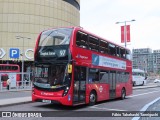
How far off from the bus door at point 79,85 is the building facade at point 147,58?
78.4 metres

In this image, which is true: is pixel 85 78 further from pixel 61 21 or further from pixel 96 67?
pixel 61 21

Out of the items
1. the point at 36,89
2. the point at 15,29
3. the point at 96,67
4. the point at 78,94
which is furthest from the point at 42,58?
the point at 15,29

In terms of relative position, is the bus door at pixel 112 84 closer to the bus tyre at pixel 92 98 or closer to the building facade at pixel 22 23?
the bus tyre at pixel 92 98

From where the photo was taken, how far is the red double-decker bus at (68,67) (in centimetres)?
1463

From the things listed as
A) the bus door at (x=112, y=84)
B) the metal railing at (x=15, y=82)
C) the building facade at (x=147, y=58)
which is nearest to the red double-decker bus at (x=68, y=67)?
the bus door at (x=112, y=84)

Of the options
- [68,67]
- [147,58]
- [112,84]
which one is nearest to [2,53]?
[112,84]

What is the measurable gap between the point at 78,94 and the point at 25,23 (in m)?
53.3

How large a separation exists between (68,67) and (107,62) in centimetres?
514

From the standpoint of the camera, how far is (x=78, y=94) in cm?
1532

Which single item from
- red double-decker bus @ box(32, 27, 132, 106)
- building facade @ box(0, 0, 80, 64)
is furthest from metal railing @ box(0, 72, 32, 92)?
Result: building facade @ box(0, 0, 80, 64)

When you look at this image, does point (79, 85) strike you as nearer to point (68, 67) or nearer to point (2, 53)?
point (68, 67)

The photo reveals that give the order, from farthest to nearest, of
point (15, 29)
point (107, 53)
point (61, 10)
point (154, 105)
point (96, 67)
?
1. point (61, 10)
2. point (15, 29)
3. point (107, 53)
4. point (96, 67)
5. point (154, 105)

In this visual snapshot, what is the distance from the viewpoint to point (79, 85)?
50.7ft

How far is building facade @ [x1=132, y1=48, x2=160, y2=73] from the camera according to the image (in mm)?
97963
